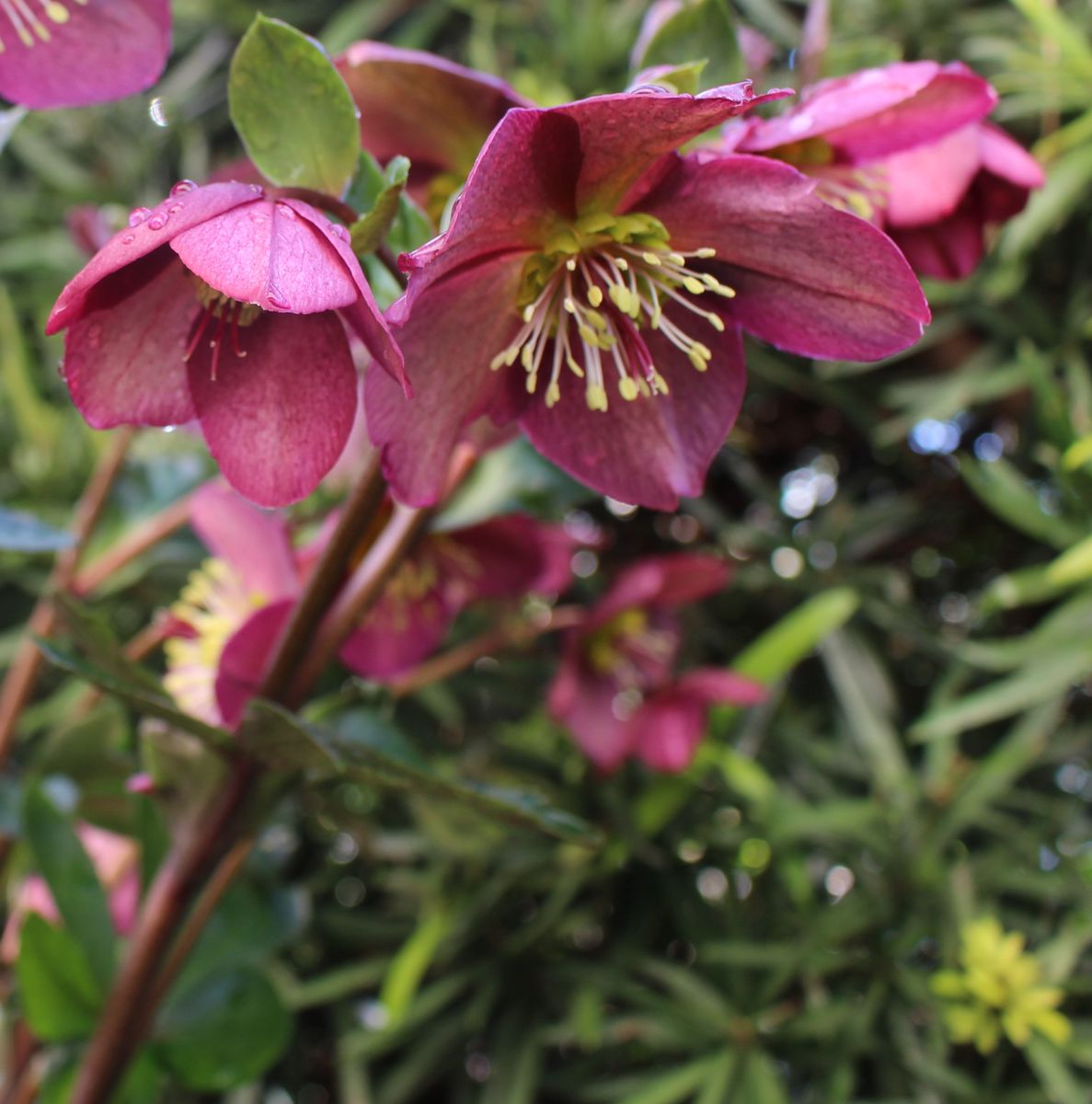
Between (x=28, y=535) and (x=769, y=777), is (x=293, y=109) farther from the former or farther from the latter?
(x=769, y=777)

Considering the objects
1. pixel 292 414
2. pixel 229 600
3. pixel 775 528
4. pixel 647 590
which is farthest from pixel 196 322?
pixel 775 528

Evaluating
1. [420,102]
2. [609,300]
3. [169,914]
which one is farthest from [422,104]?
[169,914]

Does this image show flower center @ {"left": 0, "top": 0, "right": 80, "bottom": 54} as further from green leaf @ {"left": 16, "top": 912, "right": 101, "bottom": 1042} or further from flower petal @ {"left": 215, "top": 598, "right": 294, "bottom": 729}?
green leaf @ {"left": 16, "top": 912, "right": 101, "bottom": 1042}

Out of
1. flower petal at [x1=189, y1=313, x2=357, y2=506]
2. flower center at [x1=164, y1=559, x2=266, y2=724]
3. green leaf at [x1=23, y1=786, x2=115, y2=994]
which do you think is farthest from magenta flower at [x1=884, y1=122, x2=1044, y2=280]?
green leaf at [x1=23, y1=786, x2=115, y2=994]

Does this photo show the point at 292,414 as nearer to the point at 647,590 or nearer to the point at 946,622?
the point at 647,590

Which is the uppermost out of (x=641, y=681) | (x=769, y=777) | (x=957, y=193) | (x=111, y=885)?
(x=957, y=193)
